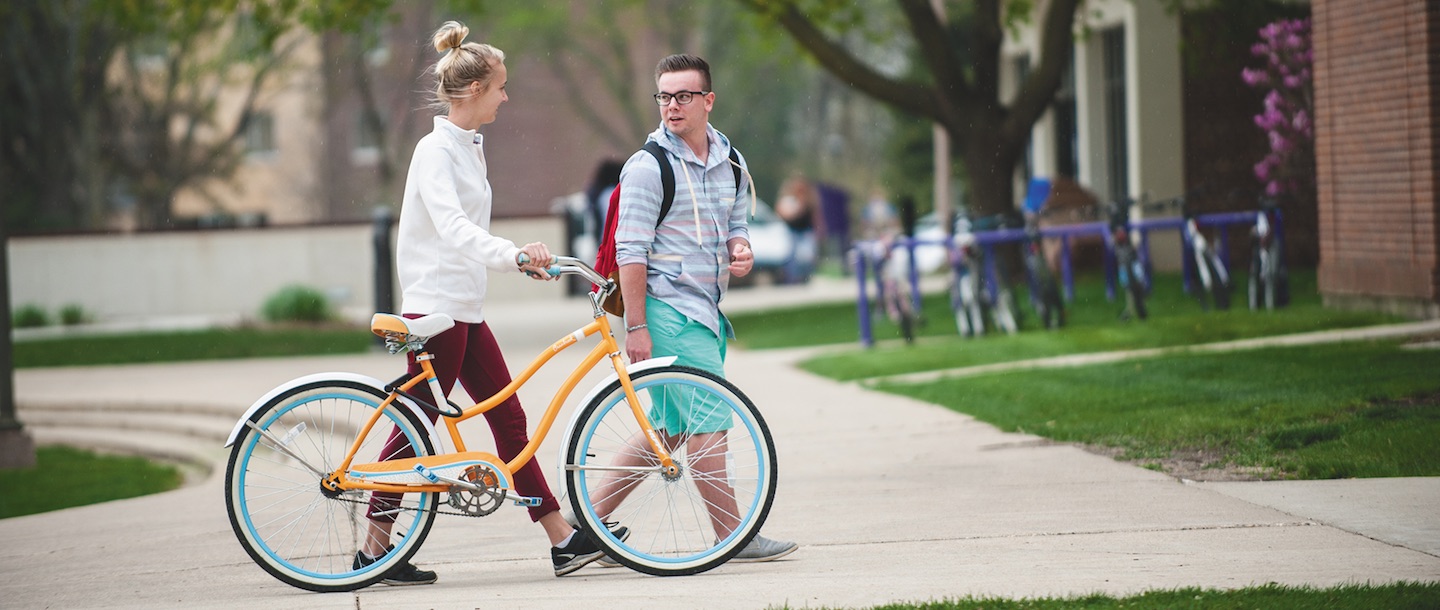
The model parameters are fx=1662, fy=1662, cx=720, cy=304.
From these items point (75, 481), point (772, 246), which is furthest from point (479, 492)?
point (772, 246)

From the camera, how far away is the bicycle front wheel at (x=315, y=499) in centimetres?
544

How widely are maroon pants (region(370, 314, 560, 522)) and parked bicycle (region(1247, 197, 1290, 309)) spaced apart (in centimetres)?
998

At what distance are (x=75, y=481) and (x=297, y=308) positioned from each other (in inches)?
456

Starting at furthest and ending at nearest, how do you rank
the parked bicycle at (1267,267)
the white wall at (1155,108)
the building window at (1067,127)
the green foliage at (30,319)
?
1. the building window at (1067,127)
2. the green foliage at (30,319)
3. the white wall at (1155,108)
4. the parked bicycle at (1267,267)

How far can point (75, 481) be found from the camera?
11.5 m

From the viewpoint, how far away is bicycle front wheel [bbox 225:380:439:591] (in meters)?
5.44

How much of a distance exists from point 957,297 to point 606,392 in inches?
425

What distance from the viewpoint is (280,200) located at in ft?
151

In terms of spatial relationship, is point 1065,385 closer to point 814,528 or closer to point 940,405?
point 940,405

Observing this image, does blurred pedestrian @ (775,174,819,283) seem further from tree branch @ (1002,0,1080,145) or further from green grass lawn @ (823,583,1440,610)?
green grass lawn @ (823,583,1440,610)

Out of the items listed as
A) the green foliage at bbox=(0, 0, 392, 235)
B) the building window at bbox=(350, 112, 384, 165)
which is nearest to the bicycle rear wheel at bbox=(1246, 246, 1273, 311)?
the green foliage at bbox=(0, 0, 392, 235)

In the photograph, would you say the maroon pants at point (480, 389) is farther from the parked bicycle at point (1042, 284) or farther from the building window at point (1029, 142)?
the building window at point (1029, 142)

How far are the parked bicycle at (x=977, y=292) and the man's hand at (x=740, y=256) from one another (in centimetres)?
981

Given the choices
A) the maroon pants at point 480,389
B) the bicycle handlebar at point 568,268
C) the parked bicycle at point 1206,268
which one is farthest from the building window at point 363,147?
the bicycle handlebar at point 568,268
